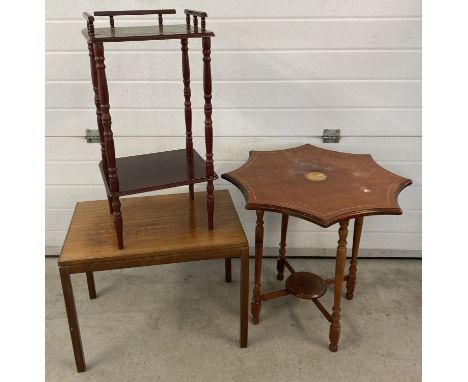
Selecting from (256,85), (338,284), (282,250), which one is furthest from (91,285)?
(256,85)

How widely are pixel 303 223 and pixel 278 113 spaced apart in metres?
0.91

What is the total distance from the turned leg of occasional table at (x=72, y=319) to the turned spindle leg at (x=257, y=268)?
3.45 ft

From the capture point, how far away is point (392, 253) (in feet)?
11.7

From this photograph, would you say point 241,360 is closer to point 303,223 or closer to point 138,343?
point 138,343

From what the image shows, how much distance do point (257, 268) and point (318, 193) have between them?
63cm

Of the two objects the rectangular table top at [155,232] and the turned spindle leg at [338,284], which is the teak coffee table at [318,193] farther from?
the rectangular table top at [155,232]

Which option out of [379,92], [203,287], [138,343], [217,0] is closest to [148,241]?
[138,343]

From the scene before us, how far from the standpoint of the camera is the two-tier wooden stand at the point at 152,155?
2.00 metres

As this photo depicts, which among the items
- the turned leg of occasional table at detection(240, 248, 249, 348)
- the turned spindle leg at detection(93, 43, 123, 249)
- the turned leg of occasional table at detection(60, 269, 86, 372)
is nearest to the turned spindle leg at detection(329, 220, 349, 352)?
the turned leg of occasional table at detection(240, 248, 249, 348)

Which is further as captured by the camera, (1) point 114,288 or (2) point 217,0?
(1) point 114,288

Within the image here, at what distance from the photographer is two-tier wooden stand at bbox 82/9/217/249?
2.00 meters

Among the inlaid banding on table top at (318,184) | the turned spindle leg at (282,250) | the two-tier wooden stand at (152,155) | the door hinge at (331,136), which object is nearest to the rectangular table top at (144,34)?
the two-tier wooden stand at (152,155)

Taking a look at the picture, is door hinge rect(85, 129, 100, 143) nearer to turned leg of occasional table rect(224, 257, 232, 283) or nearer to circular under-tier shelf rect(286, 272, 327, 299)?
turned leg of occasional table rect(224, 257, 232, 283)

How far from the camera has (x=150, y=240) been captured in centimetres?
242
